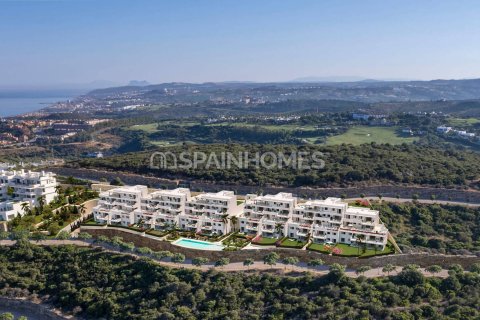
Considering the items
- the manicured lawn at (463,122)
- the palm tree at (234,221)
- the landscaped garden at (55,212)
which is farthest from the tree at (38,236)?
the manicured lawn at (463,122)

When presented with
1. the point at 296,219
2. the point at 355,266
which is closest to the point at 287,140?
the point at 296,219

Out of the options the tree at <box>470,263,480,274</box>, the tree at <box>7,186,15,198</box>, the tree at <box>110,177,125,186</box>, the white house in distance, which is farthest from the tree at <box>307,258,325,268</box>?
the tree at <box>7,186,15,198</box>

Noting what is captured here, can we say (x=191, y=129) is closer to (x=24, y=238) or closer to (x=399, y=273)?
(x=24, y=238)

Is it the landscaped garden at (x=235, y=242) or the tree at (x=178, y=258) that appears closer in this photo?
the tree at (x=178, y=258)

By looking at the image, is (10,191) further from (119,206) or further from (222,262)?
(222,262)

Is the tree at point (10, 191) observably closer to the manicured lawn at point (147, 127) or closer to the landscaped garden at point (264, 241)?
the landscaped garden at point (264, 241)

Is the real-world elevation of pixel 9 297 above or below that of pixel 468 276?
below

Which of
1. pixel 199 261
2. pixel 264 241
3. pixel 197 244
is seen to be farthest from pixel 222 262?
pixel 264 241
